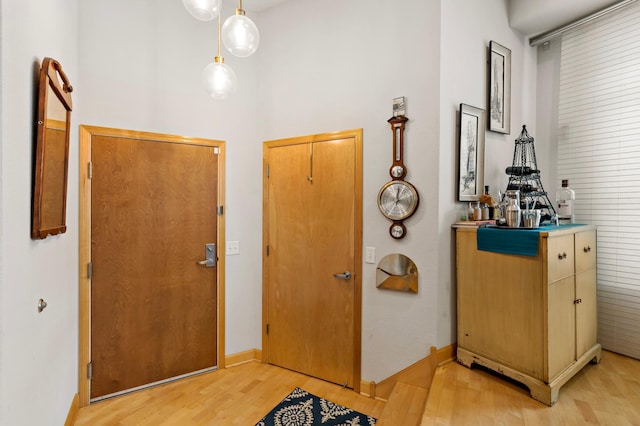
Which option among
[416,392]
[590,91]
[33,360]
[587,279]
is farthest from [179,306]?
Answer: [590,91]

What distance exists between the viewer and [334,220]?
2.78m

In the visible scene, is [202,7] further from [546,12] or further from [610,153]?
[610,153]

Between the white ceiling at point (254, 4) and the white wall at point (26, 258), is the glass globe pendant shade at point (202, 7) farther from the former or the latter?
the white ceiling at point (254, 4)

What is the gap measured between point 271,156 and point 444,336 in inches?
83.9

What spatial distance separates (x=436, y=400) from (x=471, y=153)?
1682 millimetres

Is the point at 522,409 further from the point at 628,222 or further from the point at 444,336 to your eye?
the point at 628,222

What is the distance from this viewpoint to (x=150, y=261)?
2732 mm

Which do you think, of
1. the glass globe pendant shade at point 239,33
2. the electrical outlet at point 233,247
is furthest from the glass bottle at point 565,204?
the electrical outlet at point 233,247

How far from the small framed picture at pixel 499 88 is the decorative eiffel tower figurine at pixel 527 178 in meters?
0.19

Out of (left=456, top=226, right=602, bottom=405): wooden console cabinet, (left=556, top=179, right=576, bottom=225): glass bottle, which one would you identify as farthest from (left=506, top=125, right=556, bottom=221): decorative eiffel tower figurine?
(left=456, top=226, right=602, bottom=405): wooden console cabinet

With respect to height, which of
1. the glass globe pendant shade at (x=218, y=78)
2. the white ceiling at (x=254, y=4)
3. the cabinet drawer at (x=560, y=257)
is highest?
the white ceiling at (x=254, y=4)

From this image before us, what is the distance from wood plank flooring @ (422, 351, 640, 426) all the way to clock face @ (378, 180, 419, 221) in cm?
109

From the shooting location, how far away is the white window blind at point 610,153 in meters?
2.37

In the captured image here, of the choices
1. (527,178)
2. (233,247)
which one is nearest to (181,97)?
(233,247)
